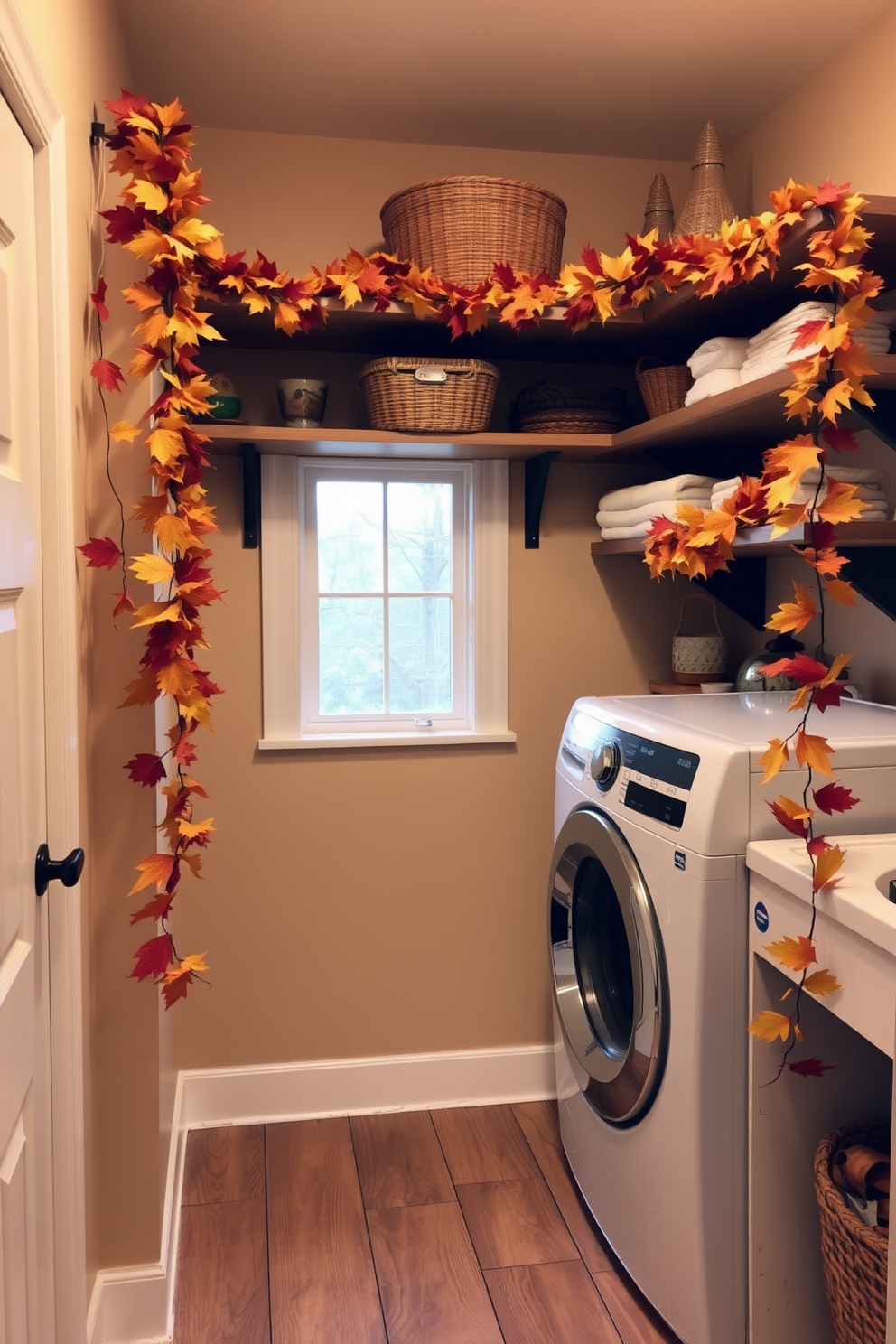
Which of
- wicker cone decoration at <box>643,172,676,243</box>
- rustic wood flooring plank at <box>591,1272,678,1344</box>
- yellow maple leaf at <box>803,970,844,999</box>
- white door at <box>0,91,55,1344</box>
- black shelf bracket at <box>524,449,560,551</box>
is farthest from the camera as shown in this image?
black shelf bracket at <box>524,449,560,551</box>

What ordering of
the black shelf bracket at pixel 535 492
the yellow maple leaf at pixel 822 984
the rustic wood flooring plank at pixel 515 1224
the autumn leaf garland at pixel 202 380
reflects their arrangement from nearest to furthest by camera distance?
the yellow maple leaf at pixel 822 984 < the autumn leaf garland at pixel 202 380 < the rustic wood flooring plank at pixel 515 1224 < the black shelf bracket at pixel 535 492

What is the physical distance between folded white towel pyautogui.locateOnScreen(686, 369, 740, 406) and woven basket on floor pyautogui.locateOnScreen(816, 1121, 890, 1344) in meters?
1.31

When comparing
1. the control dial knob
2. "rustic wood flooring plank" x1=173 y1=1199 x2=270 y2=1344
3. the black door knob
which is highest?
the control dial knob

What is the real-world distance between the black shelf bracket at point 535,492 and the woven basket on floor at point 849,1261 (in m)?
1.57

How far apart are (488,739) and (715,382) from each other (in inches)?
43.1

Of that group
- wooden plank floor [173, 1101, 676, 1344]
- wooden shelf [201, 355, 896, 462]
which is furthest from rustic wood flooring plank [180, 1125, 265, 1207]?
wooden shelf [201, 355, 896, 462]

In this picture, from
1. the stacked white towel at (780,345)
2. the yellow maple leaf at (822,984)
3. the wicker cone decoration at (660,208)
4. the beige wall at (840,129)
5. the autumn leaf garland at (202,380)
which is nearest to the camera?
the yellow maple leaf at (822,984)

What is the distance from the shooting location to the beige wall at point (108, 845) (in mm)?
1701

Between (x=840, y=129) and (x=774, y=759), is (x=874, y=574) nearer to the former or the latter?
(x=774, y=759)

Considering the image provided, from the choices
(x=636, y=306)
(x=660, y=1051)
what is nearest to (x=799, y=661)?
(x=660, y=1051)

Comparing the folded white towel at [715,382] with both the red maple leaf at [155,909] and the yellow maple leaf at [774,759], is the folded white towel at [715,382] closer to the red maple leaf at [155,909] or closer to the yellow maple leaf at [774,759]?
the yellow maple leaf at [774,759]

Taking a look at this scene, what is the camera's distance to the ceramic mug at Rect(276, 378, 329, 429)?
2371 mm

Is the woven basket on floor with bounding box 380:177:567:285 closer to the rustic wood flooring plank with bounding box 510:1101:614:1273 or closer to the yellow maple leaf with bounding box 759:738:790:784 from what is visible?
the yellow maple leaf with bounding box 759:738:790:784

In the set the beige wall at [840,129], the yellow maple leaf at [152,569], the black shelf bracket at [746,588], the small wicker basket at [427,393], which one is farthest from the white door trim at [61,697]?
the black shelf bracket at [746,588]
